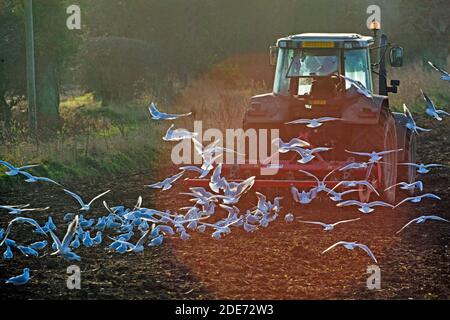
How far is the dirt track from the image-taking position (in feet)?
23.8

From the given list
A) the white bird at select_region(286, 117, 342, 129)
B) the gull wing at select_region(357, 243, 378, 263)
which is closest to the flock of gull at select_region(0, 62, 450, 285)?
the white bird at select_region(286, 117, 342, 129)

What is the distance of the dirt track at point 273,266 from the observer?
726 centimetres

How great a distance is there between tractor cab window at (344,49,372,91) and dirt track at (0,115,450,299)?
5.73 feet

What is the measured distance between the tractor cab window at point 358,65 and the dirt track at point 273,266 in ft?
5.73

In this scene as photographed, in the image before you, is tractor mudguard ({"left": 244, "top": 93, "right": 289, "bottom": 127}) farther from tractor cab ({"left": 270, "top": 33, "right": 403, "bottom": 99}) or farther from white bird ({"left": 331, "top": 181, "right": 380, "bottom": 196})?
white bird ({"left": 331, "top": 181, "right": 380, "bottom": 196})

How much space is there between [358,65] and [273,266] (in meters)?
4.11

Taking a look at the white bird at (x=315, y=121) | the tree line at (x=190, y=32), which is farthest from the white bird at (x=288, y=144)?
the tree line at (x=190, y=32)

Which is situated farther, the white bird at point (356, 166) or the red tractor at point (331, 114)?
the red tractor at point (331, 114)

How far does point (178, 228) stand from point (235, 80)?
843 inches

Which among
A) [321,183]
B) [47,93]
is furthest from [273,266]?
[47,93]

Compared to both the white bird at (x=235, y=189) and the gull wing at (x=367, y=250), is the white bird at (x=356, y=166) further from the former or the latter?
the gull wing at (x=367, y=250)

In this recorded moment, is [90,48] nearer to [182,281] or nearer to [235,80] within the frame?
[235,80]

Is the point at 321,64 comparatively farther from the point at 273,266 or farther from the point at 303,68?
the point at 273,266

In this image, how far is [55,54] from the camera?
20.7 m
